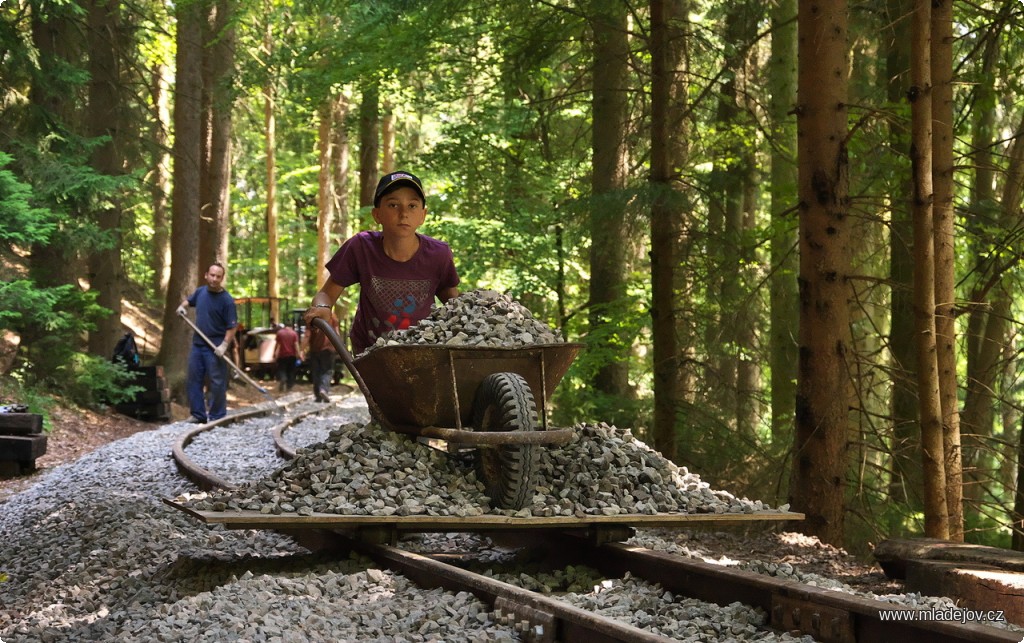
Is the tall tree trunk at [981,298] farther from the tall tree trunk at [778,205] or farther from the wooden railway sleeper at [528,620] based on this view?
the wooden railway sleeper at [528,620]

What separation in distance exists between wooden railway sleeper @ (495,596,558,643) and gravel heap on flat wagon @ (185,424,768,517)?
103 centimetres

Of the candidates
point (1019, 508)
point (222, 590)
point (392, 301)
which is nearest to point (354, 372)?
point (392, 301)

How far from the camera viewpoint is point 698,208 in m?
10.6

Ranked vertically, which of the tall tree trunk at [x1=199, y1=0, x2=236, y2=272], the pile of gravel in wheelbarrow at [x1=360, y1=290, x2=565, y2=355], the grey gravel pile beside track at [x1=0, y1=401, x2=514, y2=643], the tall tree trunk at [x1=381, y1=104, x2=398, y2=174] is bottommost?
the grey gravel pile beside track at [x1=0, y1=401, x2=514, y2=643]

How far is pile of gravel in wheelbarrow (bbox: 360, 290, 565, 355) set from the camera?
19.3ft

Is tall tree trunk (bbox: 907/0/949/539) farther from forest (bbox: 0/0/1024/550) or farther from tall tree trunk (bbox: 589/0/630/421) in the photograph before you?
tall tree trunk (bbox: 589/0/630/421)

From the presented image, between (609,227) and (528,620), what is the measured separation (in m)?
6.60

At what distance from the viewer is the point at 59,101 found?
1609 cm

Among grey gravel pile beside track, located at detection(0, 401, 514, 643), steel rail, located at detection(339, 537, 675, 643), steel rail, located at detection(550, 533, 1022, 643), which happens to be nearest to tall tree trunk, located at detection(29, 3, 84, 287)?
grey gravel pile beside track, located at detection(0, 401, 514, 643)

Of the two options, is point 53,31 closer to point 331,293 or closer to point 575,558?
point 331,293

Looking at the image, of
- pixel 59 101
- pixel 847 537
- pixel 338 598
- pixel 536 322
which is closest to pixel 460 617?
pixel 338 598

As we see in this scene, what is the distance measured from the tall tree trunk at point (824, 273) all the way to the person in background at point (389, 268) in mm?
2472

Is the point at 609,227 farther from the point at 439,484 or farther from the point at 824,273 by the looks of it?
the point at 439,484

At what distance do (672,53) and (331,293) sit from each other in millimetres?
5251
